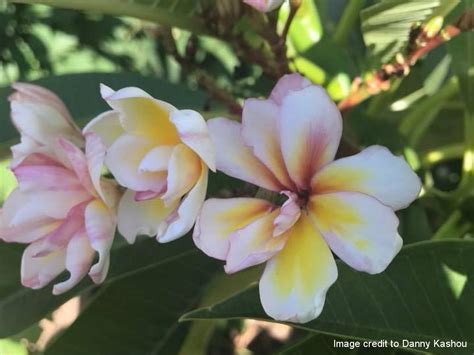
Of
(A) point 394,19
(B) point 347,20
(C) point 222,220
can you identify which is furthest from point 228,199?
(B) point 347,20

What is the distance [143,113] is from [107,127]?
30mm

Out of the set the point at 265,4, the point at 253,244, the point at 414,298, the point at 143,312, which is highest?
the point at 265,4

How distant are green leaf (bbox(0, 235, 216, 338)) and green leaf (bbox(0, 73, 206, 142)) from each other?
127 millimetres

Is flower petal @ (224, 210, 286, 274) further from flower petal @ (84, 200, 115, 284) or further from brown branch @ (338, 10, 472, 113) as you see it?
brown branch @ (338, 10, 472, 113)

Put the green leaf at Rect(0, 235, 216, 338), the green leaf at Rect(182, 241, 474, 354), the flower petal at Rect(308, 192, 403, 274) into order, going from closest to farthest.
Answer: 1. the flower petal at Rect(308, 192, 403, 274)
2. the green leaf at Rect(182, 241, 474, 354)
3. the green leaf at Rect(0, 235, 216, 338)

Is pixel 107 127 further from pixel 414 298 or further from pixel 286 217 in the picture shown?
pixel 414 298

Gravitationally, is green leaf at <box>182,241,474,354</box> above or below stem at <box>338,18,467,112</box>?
below

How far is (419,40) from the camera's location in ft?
1.87

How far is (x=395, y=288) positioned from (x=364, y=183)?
137mm

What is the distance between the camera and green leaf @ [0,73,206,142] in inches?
28.2

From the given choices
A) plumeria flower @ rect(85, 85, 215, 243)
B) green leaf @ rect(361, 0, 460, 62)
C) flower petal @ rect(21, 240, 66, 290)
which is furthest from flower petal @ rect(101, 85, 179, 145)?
green leaf @ rect(361, 0, 460, 62)

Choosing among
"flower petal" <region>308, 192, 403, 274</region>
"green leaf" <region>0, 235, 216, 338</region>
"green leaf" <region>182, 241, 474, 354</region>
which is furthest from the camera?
"green leaf" <region>0, 235, 216, 338</region>

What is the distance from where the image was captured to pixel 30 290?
2.17 ft

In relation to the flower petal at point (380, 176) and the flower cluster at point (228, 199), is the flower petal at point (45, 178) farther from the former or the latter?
the flower petal at point (380, 176)
